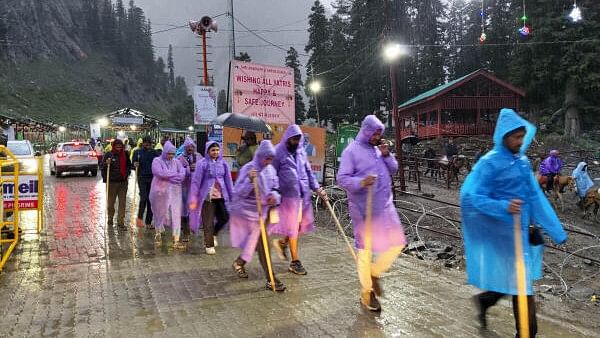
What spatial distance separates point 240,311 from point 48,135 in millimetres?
57513

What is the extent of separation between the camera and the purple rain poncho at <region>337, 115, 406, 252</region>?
179 inches

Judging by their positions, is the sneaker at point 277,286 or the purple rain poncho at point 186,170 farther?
the purple rain poncho at point 186,170

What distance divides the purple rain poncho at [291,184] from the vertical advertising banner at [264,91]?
13.8ft

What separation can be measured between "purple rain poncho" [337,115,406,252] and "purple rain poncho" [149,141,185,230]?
3.83m

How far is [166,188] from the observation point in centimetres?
783

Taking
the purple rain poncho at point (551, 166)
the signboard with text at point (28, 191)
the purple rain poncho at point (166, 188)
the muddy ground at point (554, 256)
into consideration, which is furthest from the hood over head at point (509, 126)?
the purple rain poncho at point (551, 166)

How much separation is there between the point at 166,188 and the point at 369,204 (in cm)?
440

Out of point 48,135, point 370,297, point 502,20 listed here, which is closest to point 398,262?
point 370,297

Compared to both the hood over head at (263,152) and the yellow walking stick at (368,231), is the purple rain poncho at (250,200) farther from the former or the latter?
the yellow walking stick at (368,231)

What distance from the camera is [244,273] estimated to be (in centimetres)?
577

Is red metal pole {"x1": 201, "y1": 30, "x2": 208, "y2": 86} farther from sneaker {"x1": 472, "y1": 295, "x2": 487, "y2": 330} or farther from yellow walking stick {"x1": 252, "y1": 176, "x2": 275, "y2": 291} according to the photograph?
sneaker {"x1": 472, "y1": 295, "x2": 487, "y2": 330}

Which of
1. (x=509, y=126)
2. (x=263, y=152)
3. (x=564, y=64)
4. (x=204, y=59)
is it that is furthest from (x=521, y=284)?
(x=564, y=64)

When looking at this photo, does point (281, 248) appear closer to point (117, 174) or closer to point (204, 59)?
point (117, 174)

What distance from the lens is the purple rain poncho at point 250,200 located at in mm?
5402
